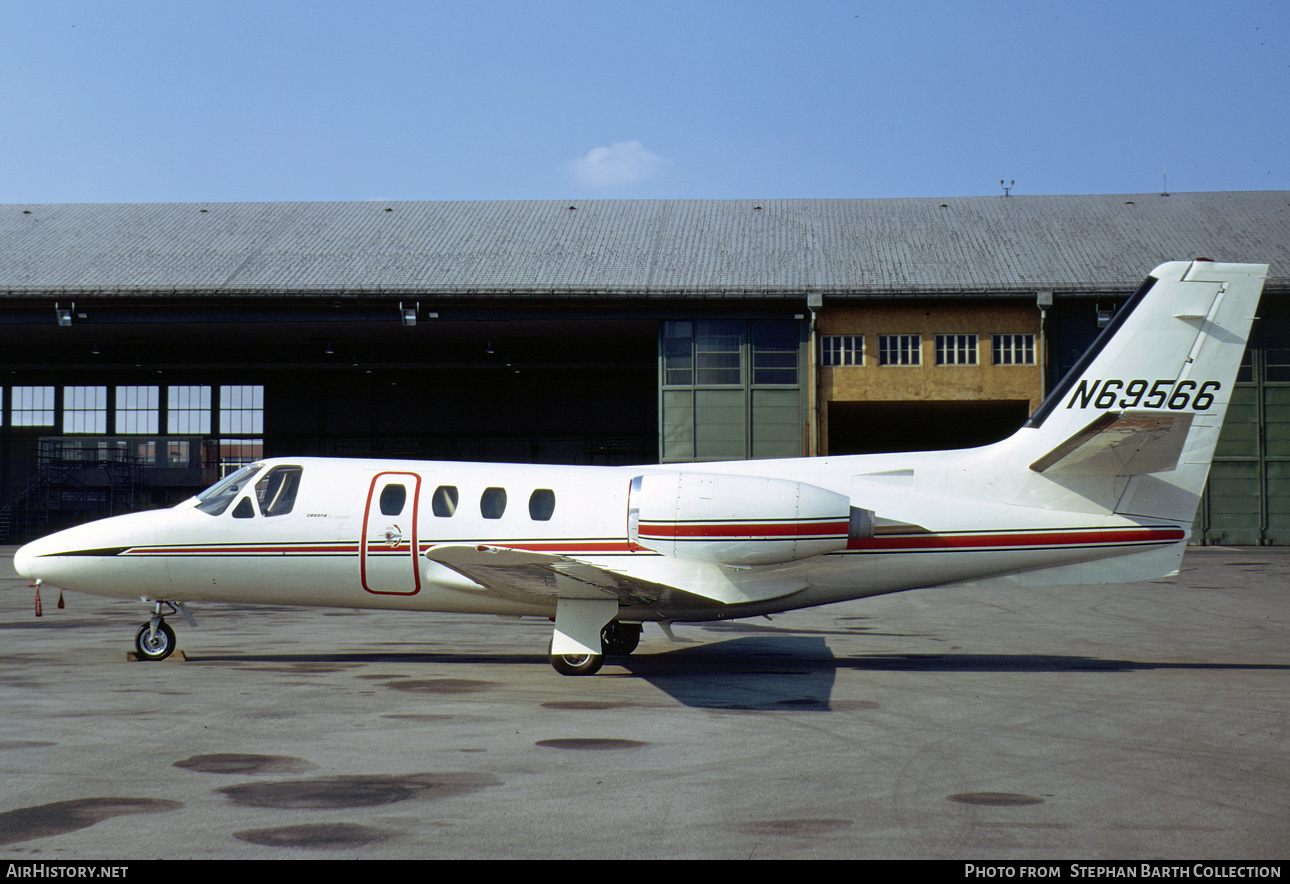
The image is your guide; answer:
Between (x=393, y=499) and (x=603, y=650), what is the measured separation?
335 cm

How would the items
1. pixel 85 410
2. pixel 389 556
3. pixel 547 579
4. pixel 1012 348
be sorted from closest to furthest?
pixel 547 579 → pixel 389 556 → pixel 1012 348 → pixel 85 410

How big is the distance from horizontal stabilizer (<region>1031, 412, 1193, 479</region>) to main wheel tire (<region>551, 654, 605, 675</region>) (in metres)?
6.12

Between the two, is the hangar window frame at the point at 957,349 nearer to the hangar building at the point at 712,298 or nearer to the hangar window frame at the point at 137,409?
the hangar building at the point at 712,298

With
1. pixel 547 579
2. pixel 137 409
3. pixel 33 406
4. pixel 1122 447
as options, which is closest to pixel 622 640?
pixel 547 579

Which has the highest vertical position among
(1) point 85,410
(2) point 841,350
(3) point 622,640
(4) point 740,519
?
(2) point 841,350

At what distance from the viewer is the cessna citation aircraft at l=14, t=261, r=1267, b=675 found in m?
13.1

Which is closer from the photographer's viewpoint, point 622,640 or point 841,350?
point 622,640

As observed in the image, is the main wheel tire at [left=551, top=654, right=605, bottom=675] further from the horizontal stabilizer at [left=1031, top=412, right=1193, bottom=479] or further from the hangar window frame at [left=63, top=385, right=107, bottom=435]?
the hangar window frame at [left=63, top=385, right=107, bottom=435]

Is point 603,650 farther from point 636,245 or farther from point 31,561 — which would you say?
point 636,245

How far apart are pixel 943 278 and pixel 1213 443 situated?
83.9 feet

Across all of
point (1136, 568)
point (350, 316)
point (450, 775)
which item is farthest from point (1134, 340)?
point (350, 316)

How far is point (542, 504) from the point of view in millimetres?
13625

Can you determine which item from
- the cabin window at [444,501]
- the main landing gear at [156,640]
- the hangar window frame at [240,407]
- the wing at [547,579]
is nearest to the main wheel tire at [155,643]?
the main landing gear at [156,640]
